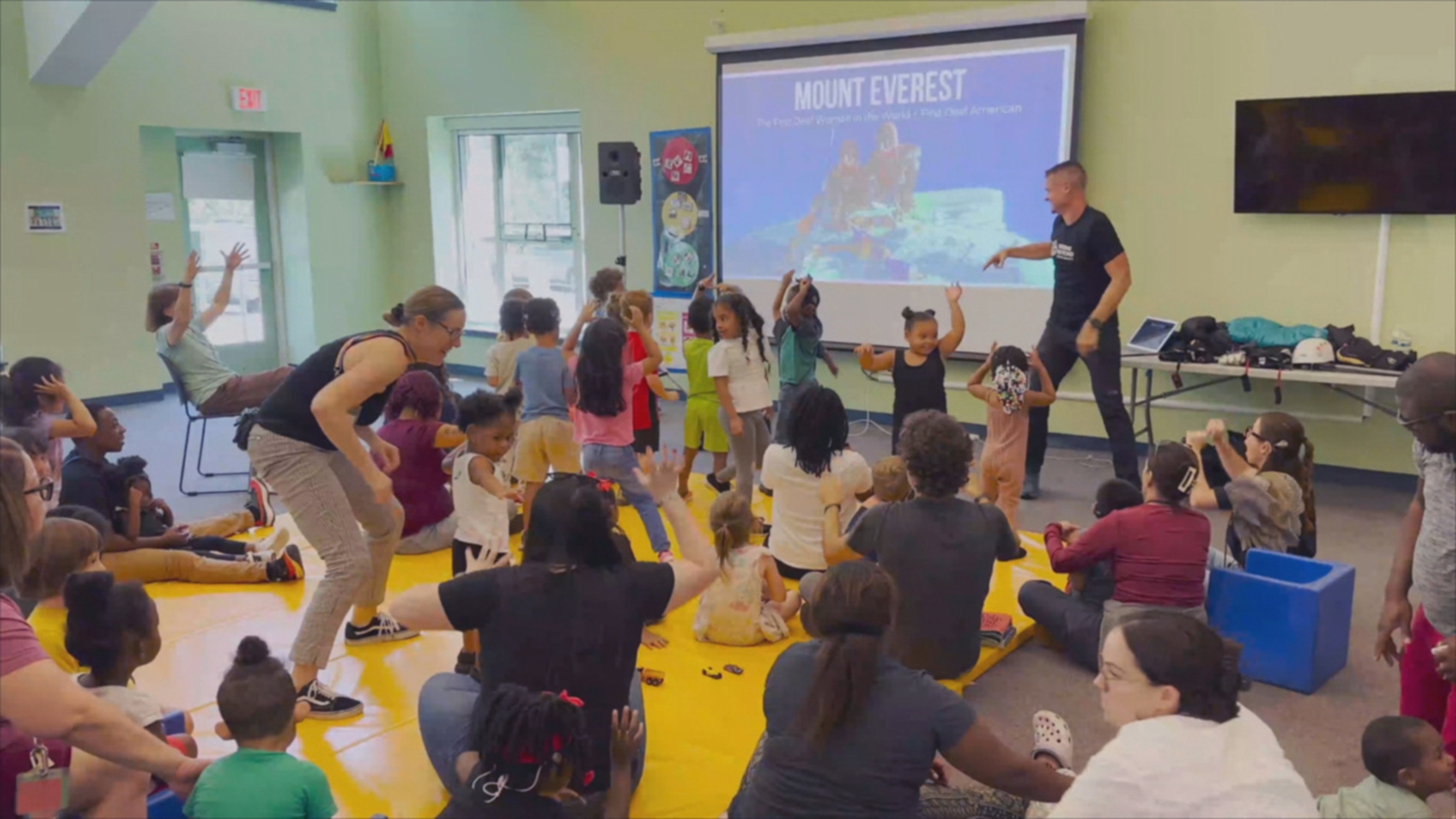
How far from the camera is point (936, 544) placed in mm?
3443

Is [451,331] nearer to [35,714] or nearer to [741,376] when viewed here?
[35,714]

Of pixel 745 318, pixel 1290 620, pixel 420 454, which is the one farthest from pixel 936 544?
pixel 420 454

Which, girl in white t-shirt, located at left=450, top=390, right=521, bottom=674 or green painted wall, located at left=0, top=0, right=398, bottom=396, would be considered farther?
green painted wall, located at left=0, top=0, right=398, bottom=396

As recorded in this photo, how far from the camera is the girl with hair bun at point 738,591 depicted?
12.7ft

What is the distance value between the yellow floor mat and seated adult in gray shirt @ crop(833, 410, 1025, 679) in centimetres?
42

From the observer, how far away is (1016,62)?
7.26 m

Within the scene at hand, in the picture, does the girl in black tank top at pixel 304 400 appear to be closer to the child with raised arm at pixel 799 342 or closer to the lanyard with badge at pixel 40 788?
the lanyard with badge at pixel 40 788

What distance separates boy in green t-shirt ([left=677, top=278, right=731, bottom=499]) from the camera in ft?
18.6

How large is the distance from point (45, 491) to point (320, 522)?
98 centimetres

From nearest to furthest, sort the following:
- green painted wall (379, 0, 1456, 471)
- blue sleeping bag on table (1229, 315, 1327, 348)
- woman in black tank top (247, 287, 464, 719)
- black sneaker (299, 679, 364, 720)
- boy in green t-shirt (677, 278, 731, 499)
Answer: woman in black tank top (247, 287, 464, 719) < black sneaker (299, 679, 364, 720) < boy in green t-shirt (677, 278, 731, 499) < green painted wall (379, 0, 1456, 471) < blue sleeping bag on table (1229, 315, 1327, 348)

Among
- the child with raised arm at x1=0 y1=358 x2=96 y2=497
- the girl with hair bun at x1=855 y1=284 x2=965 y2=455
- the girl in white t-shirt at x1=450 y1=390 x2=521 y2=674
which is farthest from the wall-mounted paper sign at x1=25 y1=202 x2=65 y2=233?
the girl with hair bun at x1=855 y1=284 x2=965 y2=455

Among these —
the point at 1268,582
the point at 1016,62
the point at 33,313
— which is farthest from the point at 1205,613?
the point at 33,313

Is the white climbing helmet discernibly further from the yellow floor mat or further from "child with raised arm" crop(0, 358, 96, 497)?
"child with raised arm" crop(0, 358, 96, 497)

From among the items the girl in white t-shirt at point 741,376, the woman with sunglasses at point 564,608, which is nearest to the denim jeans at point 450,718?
the woman with sunglasses at point 564,608
